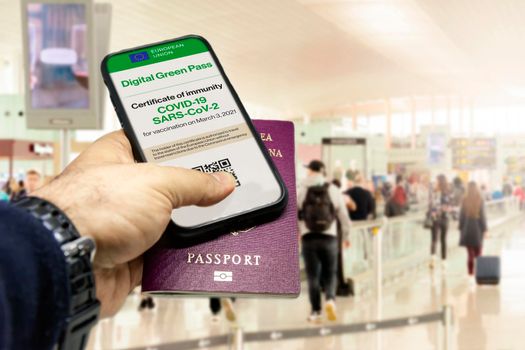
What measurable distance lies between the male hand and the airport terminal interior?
9.21 ft

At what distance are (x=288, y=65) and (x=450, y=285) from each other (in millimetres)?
3645

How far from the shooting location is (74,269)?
32.9 inches

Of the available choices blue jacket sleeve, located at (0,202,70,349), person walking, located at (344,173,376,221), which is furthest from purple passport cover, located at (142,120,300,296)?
person walking, located at (344,173,376,221)

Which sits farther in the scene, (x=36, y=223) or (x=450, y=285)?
(x=450, y=285)

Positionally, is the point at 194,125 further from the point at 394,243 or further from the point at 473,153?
the point at 394,243

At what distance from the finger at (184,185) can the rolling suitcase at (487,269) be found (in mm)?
8483

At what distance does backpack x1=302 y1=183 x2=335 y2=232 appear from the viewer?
6.18 meters

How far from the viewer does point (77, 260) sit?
845mm

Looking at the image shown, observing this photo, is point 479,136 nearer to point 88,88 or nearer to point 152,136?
point 88,88

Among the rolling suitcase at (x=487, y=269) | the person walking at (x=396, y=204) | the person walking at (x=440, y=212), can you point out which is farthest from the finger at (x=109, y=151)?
the person walking at (x=396, y=204)

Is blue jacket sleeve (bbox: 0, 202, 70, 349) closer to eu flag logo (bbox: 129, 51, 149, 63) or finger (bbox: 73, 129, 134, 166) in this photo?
finger (bbox: 73, 129, 134, 166)

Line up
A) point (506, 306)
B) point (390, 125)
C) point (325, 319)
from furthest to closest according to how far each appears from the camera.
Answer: point (390, 125), point (506, 306), point (325, 319)

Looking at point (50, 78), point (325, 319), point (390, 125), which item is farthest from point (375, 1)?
point (390, 125)

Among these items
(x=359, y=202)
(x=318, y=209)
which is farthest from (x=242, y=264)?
(x=359, y=202)
